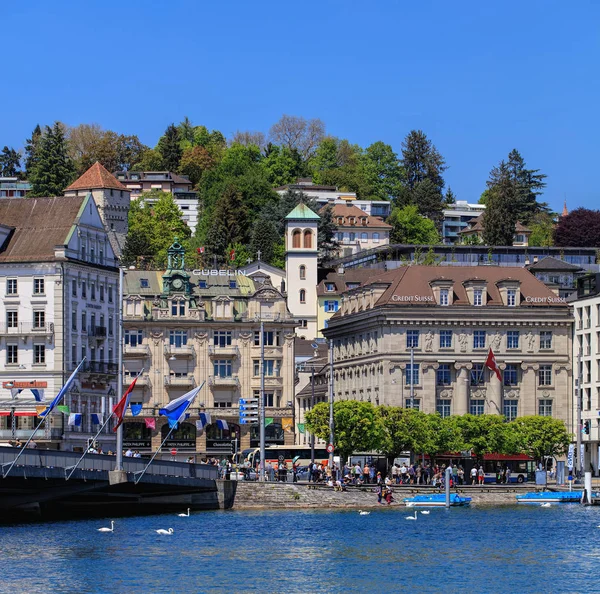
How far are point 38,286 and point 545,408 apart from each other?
45.7 meters

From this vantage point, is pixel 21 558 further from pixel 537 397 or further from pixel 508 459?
pixel 537 397

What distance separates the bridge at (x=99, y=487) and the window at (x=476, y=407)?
151ft

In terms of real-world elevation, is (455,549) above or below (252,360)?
below

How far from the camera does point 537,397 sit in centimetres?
14875

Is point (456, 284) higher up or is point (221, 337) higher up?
point (456, 284)

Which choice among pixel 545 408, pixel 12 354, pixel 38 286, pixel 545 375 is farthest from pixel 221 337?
pixel 12 354

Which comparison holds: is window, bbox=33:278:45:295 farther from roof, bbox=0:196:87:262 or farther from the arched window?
the arched window

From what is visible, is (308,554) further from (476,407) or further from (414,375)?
(476,407)

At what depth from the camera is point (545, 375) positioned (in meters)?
149

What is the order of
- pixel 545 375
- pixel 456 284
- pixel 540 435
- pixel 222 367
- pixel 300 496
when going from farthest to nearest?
pixel 222 367 → pixel 456 284 → pixel 545 375 → pixel 540 435 → pixel 300 496

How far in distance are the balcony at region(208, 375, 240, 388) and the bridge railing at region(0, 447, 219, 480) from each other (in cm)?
5787

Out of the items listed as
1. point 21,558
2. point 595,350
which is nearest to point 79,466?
point 21,558

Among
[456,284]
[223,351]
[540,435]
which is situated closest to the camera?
[540,435]

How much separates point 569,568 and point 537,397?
7241cm
